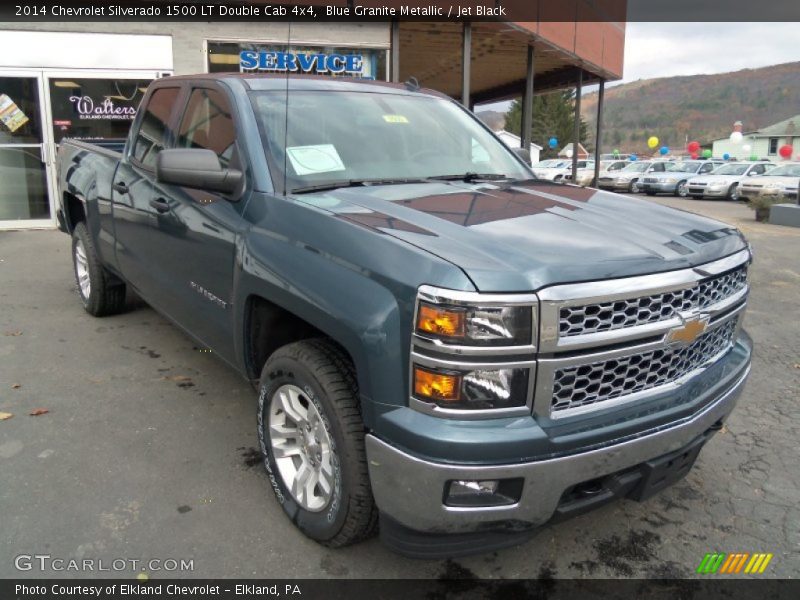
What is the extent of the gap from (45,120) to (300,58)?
412 centimetres

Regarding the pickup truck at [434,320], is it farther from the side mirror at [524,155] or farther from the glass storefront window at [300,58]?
the glass storefront window at [300,58]

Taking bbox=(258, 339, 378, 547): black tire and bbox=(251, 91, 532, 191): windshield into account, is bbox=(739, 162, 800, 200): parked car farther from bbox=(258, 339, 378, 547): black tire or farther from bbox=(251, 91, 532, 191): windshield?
bbox=(258, 339, 378, 547): black tire

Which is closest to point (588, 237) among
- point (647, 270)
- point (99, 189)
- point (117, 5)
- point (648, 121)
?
point (647, 270)

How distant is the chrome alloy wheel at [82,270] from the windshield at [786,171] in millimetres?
24606

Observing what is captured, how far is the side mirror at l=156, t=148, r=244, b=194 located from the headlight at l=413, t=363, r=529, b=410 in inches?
56.7

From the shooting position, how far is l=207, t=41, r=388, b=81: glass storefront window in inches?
421

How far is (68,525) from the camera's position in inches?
111

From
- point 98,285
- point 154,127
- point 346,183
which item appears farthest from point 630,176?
point 346,183

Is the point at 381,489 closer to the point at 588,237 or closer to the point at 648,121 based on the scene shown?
the point at 588,237

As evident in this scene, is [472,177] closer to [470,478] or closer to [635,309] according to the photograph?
[635,309]

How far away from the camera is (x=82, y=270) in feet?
19.4

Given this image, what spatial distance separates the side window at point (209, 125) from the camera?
3303 millimetres

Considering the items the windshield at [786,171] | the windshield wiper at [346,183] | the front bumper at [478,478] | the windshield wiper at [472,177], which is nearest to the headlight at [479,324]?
the front bumper at [478,478]

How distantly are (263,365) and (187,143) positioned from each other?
152 cm
